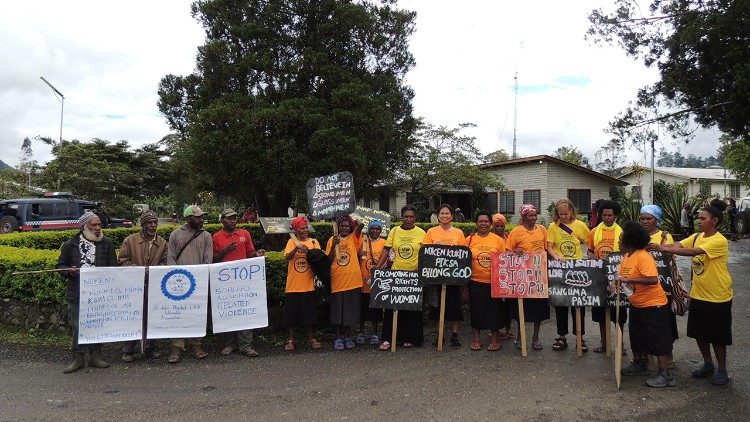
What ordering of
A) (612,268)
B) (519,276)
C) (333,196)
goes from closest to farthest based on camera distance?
(612,268) → (519,276) → (333,196)

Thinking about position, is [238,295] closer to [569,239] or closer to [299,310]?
[299,310]

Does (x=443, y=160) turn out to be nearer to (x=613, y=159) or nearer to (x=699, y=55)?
(x=699, y=55)

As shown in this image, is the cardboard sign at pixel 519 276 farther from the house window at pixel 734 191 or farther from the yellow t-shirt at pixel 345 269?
the house window at pixel 734 191

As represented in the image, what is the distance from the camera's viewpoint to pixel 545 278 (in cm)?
608

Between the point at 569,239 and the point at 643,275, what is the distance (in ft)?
4.86

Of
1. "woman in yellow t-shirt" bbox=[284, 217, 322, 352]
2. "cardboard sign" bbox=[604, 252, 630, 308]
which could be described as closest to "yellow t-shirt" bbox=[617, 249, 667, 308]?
"cardboard sign" bbox=[604, 252, 630, 308]

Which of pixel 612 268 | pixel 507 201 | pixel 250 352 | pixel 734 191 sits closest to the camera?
pixel 612 268

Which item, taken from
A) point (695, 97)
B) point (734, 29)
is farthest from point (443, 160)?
point (734, 29)

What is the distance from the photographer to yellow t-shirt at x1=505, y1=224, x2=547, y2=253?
6.23 meters

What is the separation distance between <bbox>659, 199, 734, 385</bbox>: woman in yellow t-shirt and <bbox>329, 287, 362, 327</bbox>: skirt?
3512 mm

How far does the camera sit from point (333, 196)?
8164 mm

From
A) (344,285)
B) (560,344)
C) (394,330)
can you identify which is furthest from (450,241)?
(560,344)

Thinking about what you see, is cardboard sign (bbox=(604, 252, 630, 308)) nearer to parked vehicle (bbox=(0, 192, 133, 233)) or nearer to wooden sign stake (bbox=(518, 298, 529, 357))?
wooden sign stake (bbox=(518, 298, 529, 357))

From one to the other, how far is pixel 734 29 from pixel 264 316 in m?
15.5
